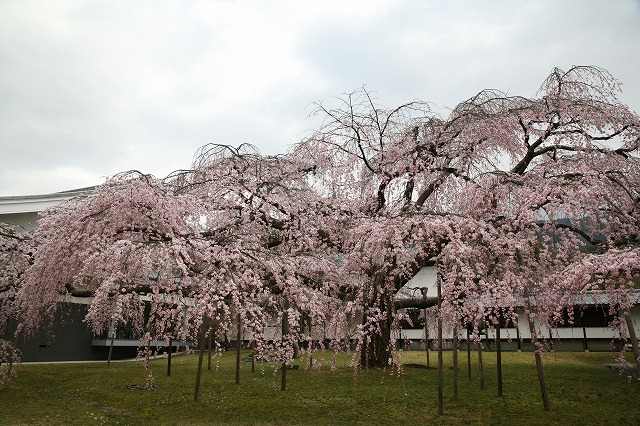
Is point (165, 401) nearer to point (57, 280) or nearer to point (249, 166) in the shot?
point (57, 280)

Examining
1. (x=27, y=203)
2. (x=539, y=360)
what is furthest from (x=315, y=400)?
(x=27, y=203)

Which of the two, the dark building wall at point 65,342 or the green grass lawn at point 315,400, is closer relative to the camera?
the green grass lawn at point 315,400

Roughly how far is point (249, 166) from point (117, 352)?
1582 centimetres

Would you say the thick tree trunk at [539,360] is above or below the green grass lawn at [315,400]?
above

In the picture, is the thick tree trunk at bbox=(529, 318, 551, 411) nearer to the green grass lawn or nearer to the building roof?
the green grass lawn

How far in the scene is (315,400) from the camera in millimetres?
10125

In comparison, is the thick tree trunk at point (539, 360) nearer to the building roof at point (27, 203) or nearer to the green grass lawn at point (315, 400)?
the green grass lawn at point (315, 400)

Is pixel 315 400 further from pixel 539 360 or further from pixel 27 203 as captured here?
pixel 27 203

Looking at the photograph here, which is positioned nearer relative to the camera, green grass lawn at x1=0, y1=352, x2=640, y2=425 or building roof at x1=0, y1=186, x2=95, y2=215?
green grass lawn at x1=0, y1=352, x2=640, y2=425

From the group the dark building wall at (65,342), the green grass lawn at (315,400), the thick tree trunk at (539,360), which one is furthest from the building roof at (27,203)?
the thick tree trunk at (539,360)

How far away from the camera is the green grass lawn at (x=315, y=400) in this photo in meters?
8.31

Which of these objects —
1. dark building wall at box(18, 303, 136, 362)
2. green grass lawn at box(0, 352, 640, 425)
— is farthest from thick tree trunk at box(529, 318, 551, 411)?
dark building wall at box(18, 303, 136, 362)

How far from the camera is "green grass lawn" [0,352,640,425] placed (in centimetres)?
831

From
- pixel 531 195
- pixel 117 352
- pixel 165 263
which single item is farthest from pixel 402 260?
pixel 117 352
